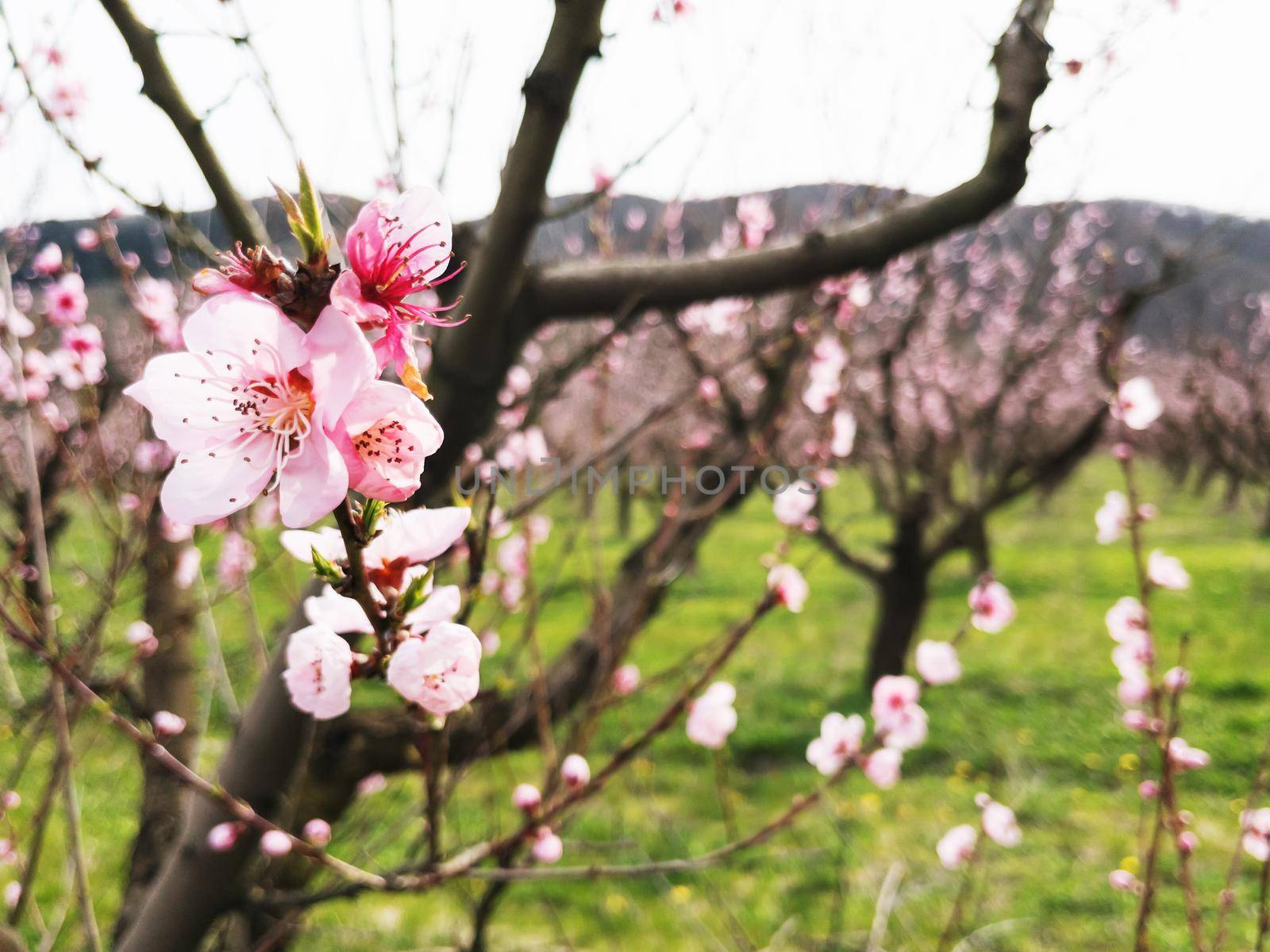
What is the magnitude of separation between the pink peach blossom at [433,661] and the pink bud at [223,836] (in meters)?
1.00

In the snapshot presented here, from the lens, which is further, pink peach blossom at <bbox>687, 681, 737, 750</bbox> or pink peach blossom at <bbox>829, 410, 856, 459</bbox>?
pink peach blossom at <bbox>829, 410, 856, 459</bbox>

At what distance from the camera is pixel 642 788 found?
422 centimetres

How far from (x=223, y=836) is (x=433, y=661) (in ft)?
3.40

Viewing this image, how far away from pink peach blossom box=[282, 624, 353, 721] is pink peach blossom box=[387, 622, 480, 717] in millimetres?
64

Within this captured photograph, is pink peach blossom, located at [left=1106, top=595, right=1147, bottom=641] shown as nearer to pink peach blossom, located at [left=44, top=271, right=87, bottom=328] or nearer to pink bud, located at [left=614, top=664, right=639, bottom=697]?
pink bud, located at [left=614, top=664, right=639, bottom=697]

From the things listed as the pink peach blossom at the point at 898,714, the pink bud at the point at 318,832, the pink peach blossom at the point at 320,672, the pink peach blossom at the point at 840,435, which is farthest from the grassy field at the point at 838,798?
the pink peach blossom at the point at 840,435

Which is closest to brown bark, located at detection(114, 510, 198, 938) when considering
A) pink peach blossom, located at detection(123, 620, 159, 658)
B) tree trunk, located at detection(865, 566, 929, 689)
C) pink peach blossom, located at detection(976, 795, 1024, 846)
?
pink peach blossom, located at detection(123, 620, 159, 658)

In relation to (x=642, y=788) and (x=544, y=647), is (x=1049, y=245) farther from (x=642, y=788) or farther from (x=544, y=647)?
(x=544, y=647)

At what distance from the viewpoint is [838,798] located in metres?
4.42

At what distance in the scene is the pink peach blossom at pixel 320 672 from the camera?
0.61 meters

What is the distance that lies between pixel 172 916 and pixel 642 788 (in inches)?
124

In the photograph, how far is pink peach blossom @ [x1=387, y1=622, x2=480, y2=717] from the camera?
563mm

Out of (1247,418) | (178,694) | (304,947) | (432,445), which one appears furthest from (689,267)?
(1247,418)

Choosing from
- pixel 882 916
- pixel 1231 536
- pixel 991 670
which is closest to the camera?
pixel 882 916
